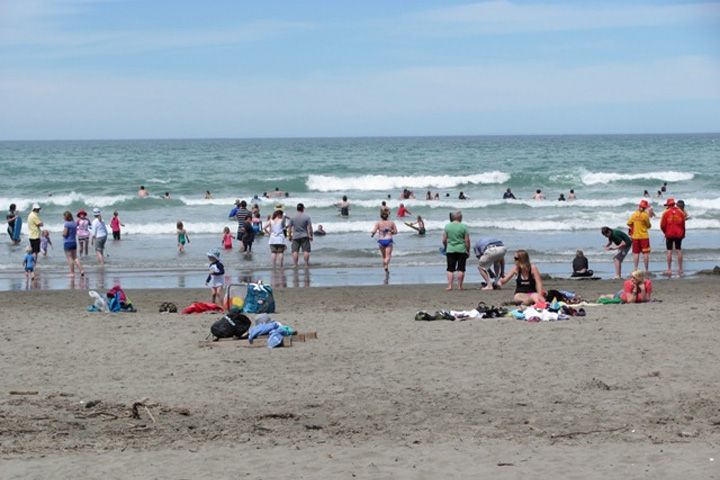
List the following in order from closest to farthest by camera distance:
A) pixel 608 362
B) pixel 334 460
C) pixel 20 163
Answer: pixel 334 460
pixel 608 362
pixel 20 163

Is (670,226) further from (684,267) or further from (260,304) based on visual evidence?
(260,304)

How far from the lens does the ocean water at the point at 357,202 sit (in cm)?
2228

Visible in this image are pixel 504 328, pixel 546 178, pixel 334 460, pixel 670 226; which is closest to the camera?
pixel 334 460

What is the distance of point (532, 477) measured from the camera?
21.7 feet

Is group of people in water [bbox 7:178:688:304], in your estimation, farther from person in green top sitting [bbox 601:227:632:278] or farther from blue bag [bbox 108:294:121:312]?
blue bag [bbox 108:294:121:312]

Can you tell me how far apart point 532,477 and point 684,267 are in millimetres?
15774

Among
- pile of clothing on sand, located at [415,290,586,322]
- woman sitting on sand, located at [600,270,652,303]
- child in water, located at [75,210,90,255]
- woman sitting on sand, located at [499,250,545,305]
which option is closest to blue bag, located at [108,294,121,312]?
pile of clothing on sand, located at [415,290,586,322]

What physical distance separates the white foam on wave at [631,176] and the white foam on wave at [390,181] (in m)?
4.82

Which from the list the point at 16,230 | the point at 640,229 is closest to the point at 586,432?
the point at 640,229

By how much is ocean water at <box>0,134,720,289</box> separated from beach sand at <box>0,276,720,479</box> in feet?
26.8

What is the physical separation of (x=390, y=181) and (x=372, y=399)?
166 ft

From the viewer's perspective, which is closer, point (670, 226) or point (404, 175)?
point (670, 226)

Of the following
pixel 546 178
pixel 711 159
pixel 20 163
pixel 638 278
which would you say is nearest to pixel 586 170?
pixel 546 178

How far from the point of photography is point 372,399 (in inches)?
338
